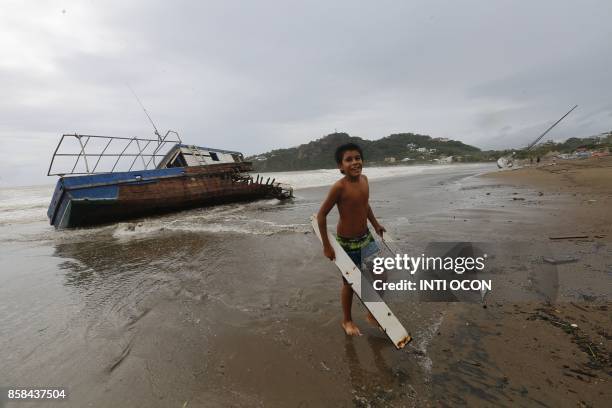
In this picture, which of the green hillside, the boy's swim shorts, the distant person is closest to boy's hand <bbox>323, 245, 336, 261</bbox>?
the distant person

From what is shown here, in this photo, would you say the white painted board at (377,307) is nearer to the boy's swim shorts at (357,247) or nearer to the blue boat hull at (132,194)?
the boy's swim shorts at (357,247)

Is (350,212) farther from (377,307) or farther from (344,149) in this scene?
(377,307)

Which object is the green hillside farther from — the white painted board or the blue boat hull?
the white painted board

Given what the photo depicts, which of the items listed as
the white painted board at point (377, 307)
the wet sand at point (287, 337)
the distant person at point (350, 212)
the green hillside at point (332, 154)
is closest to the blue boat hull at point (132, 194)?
the wet sand at point (287, 337)

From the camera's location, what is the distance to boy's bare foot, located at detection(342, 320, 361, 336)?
3.00 meters

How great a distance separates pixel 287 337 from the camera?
3062mm

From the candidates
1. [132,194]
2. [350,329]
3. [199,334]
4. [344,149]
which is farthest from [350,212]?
[132,194]

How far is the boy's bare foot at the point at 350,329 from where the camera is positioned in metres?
3.00

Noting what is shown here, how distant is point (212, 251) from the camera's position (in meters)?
6.75

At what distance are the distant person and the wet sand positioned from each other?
0.49m

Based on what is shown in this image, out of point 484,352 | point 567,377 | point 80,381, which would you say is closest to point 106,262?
point 80,381

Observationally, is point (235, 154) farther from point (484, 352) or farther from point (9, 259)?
point (484, 352)

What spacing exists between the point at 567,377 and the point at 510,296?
1.40 m

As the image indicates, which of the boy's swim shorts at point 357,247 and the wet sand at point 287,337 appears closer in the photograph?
the wet sand at point 287,337
